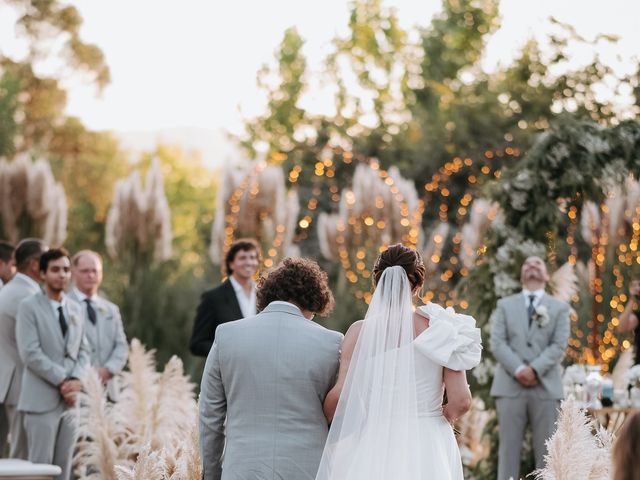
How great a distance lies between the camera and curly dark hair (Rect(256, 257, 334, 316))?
5.59 metres

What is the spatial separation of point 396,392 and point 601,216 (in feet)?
43.8

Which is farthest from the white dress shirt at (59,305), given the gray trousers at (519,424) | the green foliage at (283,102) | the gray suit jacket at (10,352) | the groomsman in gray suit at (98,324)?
the green foliage at (283,102)

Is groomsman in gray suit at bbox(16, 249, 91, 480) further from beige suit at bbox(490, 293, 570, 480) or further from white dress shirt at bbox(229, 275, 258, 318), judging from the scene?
beige suit at bbox(490, 293, 570, 480)

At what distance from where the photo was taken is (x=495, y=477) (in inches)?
429

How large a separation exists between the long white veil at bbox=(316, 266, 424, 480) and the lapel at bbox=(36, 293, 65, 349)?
382 cm

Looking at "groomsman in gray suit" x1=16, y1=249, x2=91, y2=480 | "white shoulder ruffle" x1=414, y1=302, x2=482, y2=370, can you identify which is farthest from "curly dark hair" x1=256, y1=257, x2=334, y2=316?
"groomsman in gray suit" x1=16, y1=249, x2=91, y2=480

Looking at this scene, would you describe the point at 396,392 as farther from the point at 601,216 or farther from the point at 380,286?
the point at 601,216

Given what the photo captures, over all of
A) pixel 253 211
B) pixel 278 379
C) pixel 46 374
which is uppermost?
pixel 253 211

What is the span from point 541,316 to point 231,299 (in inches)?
95.0

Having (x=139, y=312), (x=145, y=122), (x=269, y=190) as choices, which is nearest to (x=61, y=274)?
(x=139, y=312)

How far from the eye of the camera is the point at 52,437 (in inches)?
356

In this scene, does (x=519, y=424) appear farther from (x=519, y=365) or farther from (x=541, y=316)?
(x=541, y=316)

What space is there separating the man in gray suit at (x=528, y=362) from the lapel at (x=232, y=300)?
81.1 inches

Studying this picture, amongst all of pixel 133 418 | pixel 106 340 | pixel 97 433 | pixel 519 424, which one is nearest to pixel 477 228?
pixel 519 424
